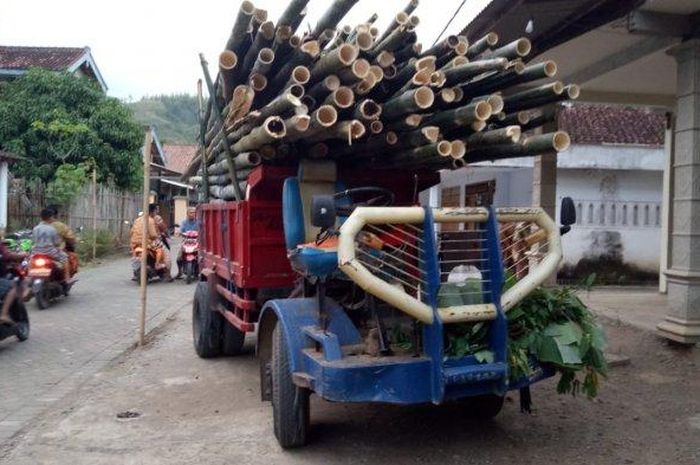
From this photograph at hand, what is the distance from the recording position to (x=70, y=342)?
26.9 ft

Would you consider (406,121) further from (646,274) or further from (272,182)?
(646,274)

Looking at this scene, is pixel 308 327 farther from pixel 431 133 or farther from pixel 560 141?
pixel 560 141

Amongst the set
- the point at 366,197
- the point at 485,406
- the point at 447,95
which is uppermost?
the point at 447,95

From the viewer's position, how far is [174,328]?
364 inches

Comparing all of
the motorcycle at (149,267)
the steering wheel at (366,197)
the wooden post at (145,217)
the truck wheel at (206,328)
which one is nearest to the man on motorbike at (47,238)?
the motorcycle at (149,267)

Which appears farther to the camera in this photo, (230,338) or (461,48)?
(230,338)

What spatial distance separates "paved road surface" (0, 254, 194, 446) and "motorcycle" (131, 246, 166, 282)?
0.99 feet

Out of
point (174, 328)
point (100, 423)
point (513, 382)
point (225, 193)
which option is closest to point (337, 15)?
point (225, 193)

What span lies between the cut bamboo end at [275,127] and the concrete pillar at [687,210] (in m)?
4.43

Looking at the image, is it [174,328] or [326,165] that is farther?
[174,328]

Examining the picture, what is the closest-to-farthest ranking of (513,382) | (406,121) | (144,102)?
1. (513,382)
2. (406,121)
3. (144,102)

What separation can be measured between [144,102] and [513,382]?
294 ft

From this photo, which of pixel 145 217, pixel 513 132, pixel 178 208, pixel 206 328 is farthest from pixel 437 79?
pixel 178 208

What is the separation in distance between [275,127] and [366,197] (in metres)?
0.97
